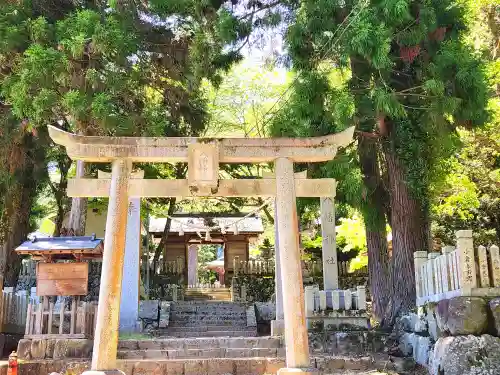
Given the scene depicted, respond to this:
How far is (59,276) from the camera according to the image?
37.4 feet

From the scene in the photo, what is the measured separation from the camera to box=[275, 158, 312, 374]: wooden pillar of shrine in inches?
289

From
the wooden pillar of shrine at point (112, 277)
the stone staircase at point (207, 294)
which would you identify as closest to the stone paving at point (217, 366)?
the wooden pillar of shrine at point (112, 277)

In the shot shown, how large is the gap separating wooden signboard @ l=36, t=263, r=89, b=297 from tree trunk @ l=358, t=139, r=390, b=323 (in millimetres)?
6491

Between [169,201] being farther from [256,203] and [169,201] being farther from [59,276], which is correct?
[59,276]

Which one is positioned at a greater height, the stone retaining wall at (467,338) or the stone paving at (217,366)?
the stone retaining wall at (467,338)

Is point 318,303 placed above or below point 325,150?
below

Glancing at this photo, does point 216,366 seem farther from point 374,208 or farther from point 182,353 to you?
point 374,208

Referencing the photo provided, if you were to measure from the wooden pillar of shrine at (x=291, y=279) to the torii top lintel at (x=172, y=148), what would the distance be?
1.13 ft

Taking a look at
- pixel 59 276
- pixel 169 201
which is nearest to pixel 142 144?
pixel 59 276

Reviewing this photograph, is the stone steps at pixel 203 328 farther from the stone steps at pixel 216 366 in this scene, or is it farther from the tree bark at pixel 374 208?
the stone steps at pixel 216 366

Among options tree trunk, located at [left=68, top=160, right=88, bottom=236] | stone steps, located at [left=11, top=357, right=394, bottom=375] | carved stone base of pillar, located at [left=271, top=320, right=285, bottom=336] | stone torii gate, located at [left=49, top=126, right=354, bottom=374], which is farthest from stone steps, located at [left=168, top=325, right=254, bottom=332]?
Answer: stone torii gate, located at [left=49, top=126, right=354, bottom=374]

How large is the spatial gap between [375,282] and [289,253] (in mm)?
5675

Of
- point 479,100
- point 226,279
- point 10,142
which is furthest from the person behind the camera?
point 226,279

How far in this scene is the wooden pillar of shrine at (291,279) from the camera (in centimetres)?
733
